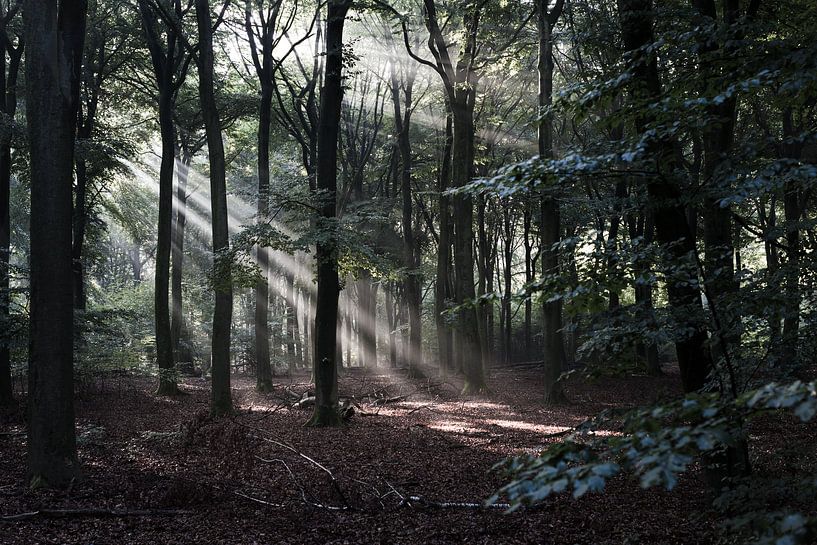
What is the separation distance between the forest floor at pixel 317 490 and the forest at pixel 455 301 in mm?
54

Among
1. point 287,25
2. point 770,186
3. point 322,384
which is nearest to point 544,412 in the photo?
point 322,384

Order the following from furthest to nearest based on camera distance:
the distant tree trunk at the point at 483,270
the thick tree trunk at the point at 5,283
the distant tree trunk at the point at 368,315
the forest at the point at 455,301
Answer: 1. the distant tree trunk at the point at 368,315
2. the distant tree trunk at the point at 483,270
3. the thick tree trunk at the point at 5,283
4. the forest at the point at 455,301

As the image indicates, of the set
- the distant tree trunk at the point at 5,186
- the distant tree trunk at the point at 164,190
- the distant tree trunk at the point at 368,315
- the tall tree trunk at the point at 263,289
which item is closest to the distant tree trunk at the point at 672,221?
the distant tree trunk at the point at 5,186

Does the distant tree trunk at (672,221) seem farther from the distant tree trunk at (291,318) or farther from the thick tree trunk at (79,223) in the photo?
the distant tree trunk at (291,318)

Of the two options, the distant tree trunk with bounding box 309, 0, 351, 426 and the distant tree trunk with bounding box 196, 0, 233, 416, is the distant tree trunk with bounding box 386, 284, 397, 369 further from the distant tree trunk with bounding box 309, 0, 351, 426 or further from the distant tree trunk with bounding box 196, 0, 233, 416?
the distant tree trunk with bounding box 309, 0, 351, 426

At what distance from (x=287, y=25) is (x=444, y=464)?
14.7m

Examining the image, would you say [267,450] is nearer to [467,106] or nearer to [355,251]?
[355,251]

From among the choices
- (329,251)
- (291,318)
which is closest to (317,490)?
(329,251)

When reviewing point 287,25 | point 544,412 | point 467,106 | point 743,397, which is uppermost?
point 287,25

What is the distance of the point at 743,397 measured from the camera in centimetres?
195

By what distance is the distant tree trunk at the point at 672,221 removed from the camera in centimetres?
429

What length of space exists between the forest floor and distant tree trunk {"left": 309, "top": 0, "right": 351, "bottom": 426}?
0.83 m

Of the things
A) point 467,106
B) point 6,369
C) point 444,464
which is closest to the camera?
point 444,464

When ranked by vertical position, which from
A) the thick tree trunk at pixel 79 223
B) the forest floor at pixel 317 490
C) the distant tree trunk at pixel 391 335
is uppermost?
the thick tree trunk at pixel 79 223
